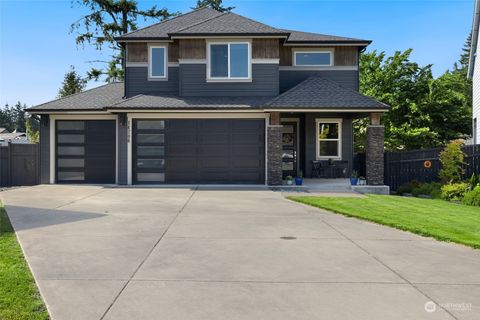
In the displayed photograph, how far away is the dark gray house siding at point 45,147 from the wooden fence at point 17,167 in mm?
1210

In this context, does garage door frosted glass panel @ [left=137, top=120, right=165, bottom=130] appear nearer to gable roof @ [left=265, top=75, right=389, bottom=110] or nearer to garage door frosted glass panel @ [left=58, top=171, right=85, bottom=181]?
garage door frosted glass panel @ [left=58, top=171, right=85, bottom=181]

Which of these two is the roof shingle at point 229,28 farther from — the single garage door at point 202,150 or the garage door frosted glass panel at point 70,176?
the garage door frosted glass panel at point 70,176

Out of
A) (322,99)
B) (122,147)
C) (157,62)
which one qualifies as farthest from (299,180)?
(157,62)

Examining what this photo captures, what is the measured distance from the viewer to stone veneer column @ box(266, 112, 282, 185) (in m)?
15.9

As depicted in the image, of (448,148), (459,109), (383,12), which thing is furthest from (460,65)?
(448,148)

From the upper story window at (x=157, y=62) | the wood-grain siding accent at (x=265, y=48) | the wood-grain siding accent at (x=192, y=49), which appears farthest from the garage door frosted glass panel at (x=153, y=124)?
the wood-grain siding accent at (x=265, y=48)

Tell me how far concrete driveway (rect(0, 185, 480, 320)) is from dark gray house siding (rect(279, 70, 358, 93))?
10.2 meters

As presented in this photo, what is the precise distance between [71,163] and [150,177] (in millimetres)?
3811

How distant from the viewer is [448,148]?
48.7 ft

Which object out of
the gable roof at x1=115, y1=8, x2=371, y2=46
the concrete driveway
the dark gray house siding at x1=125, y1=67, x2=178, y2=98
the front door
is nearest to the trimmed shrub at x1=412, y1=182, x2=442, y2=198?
the front door

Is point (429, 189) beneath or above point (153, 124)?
beneath

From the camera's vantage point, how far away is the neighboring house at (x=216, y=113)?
16.1m

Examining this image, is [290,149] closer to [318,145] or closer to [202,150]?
[318,145]

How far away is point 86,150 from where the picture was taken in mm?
Answer: 17734
